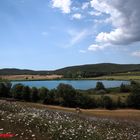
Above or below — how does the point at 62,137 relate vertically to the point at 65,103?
above

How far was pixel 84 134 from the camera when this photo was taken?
11.1 metres

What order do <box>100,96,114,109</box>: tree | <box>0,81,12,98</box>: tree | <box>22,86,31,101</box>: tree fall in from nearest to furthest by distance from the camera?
<box>100,96,114,109</box>: tree < <box>22,86,31,101</box>: tree < <box>0,81,12,98</box>: tree

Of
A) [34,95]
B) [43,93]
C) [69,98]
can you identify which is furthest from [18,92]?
[69,98]

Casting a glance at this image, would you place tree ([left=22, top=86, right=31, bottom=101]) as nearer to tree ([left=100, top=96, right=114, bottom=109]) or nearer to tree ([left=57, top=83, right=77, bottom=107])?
tree ([left=57, top=83, right=77, bottom=107])

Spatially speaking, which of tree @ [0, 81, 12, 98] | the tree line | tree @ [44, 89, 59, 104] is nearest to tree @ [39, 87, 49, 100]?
the tree line

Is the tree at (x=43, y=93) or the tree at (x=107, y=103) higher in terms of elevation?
the tree at (x=43, y=93)

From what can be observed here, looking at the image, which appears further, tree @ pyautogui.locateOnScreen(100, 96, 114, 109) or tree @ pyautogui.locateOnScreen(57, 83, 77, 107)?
tree @ pyautogui.locateOnScreen(57, 83, 77, 107)

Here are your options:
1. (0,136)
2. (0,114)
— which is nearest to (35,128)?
(0,114)

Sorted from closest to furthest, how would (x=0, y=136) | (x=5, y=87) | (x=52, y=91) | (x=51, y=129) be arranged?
(x=0, y=136)
(x=51, y=129)
(x=52, y=91)
(x=5, y=87)

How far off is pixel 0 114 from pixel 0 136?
734 centimetres

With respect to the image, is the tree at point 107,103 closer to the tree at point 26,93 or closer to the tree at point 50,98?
the tree at point 50,98

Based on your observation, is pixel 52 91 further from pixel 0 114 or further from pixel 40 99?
pixel 0 114

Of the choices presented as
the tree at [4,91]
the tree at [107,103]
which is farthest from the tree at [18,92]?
the tree at [107,103]

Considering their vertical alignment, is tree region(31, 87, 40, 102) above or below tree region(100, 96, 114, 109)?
above
